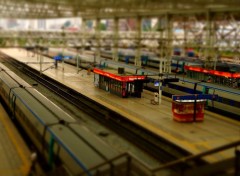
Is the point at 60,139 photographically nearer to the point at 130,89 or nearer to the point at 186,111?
the point at 186,111

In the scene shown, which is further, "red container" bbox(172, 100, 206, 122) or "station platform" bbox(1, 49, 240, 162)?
"red container" bbox(172, 100, 206, 122)

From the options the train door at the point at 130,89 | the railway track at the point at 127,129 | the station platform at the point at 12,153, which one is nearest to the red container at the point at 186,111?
the railway track at the point at 127,129

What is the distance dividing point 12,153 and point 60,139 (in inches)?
187

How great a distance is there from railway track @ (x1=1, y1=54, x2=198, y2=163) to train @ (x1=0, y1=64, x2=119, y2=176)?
12.7ft

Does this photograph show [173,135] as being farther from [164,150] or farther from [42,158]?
[42,158]

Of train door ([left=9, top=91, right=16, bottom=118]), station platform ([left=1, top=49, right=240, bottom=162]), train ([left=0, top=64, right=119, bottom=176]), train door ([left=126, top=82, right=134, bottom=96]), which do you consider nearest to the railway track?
station platform ([left=1, top=49, right=240, bottom=162])

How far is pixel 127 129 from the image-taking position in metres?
19.6

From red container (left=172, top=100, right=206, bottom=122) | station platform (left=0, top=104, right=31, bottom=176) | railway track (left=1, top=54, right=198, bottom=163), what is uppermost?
red container (left=172, top=100, right=206, bottom=122)

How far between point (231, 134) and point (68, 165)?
399 inches

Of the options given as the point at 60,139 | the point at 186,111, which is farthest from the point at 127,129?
the point at 60,139

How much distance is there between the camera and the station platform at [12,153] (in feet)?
46.4

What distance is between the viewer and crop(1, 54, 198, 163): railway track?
16.0 metres

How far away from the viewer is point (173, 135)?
17953mm

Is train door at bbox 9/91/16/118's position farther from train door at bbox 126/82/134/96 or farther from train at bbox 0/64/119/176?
train door at bbox 126/82/134/96
